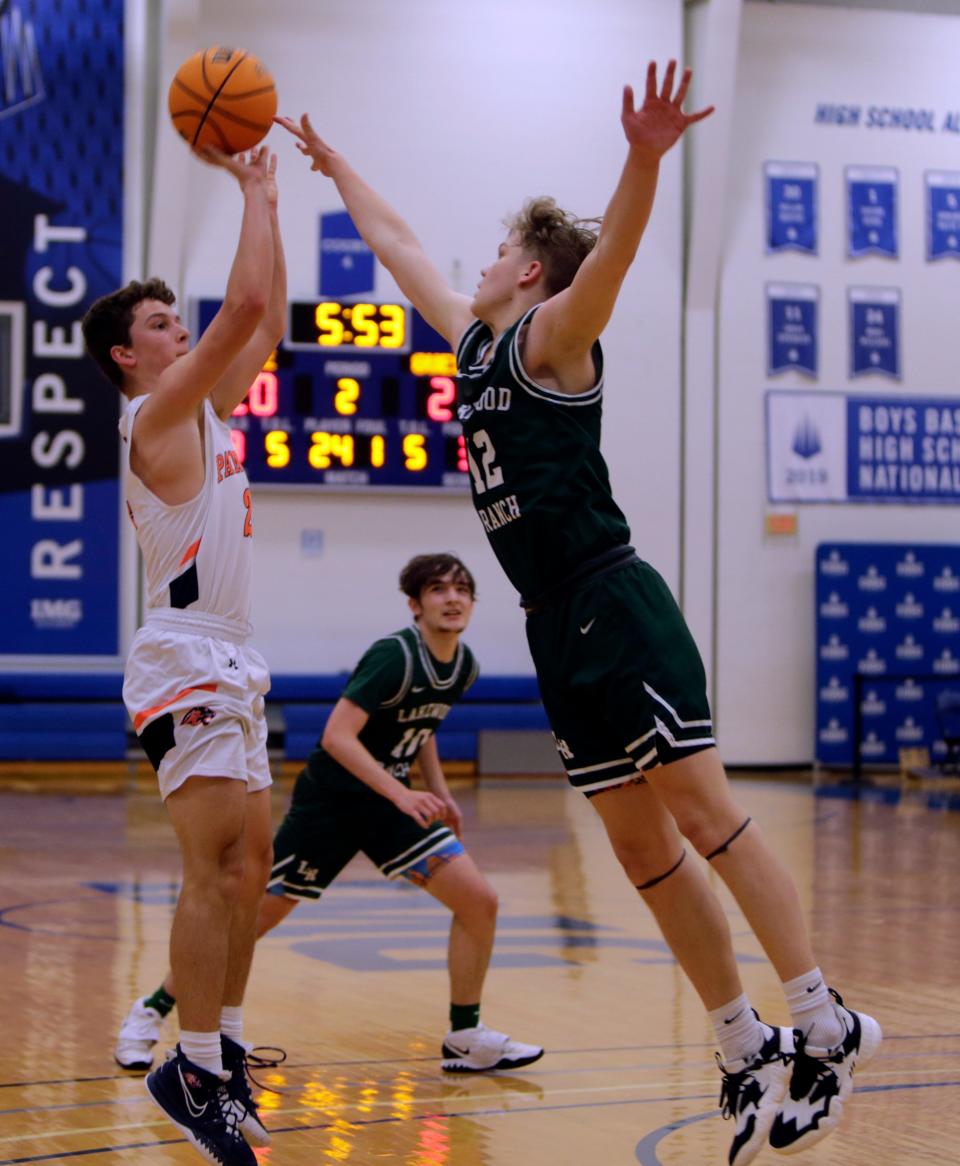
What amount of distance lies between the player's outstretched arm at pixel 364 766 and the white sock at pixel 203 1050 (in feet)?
4.60

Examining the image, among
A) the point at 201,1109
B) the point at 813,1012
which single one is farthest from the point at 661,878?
the point at 201,1109

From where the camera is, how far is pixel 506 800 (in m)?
13.6

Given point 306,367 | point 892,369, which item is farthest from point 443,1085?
Answer: point 892,369

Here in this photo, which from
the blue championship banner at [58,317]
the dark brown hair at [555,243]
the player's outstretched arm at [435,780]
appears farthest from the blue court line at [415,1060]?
the blue championship banner at [58,317]

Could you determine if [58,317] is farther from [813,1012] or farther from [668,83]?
[813,1012]

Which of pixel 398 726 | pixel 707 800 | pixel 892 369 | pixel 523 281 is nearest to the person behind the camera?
pixel 707 800

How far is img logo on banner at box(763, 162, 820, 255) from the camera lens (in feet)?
54.2

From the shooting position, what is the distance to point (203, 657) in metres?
4.06

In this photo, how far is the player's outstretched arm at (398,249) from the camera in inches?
172

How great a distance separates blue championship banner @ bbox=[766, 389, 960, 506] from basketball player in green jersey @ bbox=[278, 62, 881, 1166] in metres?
12.6

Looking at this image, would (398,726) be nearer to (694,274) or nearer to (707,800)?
(707,800)

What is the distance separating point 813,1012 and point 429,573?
2.37 metres

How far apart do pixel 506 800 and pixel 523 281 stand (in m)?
9.88

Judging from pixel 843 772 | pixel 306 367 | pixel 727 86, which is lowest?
pixel 843 772
